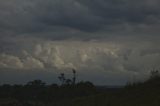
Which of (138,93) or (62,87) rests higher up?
(62,87)

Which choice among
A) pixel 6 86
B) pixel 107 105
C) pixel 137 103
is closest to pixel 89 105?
pixel 107 105

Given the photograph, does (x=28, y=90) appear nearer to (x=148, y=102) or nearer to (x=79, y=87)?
(x=79, y=87)

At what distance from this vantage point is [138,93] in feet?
86.3

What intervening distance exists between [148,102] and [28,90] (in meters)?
79.4

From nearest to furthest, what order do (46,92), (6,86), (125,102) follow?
1. (125,102)
2. (46,92)
3. (6,86)

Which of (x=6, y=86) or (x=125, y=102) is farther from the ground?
(x=6, y=86)

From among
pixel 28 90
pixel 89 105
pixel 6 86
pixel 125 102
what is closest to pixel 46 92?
pixel 28 90

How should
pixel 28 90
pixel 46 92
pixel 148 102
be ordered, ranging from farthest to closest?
pixel 28 90, pixel 46 92, pixel 148 102

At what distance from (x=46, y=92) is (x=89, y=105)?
56.9 m

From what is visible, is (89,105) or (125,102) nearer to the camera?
(125,102)

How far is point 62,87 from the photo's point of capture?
91.9 meters

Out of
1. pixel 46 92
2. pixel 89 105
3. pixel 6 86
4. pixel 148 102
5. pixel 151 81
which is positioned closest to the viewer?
pixel 148 102

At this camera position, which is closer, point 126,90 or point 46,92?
point 126,90

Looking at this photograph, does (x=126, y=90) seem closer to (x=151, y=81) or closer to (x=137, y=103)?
(x=151, y=81)
